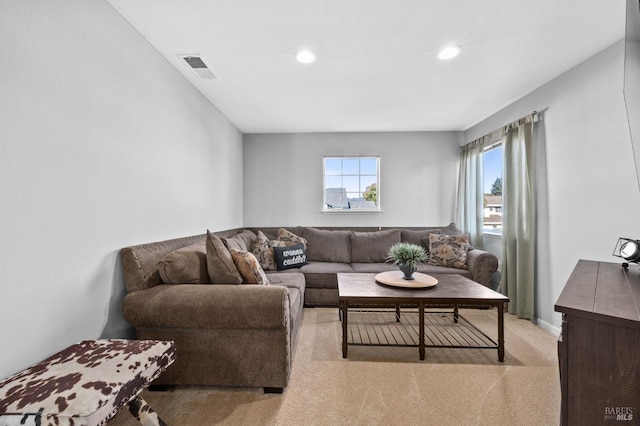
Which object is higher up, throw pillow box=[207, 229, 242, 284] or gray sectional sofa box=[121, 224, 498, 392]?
throw pillow box=[207, 229, 242, 284]

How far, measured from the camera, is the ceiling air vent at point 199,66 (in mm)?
2410

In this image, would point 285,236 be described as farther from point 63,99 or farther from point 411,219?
point 63,99

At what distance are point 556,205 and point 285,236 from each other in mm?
3101

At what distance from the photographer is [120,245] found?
6.31ft

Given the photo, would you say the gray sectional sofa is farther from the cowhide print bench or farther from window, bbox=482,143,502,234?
window, bbox=482,143,502,234

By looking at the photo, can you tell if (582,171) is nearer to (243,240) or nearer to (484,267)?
(484,267)

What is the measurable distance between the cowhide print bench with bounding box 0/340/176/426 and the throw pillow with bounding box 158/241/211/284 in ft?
1.91

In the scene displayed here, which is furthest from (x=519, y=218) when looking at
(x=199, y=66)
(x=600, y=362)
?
(x=199, y=66)

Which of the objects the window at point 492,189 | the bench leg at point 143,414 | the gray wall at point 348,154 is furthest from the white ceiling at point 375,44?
the bench leg at point 143,414

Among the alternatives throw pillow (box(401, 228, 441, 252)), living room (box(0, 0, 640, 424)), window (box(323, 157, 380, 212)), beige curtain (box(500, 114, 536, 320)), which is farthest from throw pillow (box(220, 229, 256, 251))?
beige curtain (box(500, 114, 536, 320))

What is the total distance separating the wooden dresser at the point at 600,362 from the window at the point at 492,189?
10.6ft

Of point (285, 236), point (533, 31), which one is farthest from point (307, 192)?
point (533, 31)

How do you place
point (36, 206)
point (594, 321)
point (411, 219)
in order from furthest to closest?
point (411, 219), point (36, 206), point (594, 321)

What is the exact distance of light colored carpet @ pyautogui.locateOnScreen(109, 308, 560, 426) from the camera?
1638 mm
